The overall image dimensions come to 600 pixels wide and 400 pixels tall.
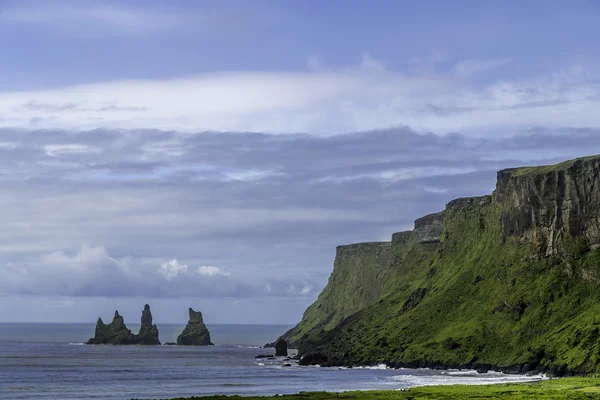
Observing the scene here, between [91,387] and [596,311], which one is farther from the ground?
[596,311]

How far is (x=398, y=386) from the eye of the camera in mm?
157250

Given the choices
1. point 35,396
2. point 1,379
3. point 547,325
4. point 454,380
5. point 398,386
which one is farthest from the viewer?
point 547,325

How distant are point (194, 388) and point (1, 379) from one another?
148ft

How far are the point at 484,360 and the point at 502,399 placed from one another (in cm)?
7807

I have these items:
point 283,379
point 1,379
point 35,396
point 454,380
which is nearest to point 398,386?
point 454,380

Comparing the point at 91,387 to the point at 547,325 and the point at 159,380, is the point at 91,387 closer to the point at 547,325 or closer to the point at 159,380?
the point at 159,380

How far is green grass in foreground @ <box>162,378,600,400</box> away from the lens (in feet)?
406

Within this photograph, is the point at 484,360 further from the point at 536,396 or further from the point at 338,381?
the point at 536,396

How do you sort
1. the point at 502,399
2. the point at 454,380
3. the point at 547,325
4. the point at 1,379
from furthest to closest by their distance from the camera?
the point at 547,325
the point at 1,379
the point at 454,380
the point at 502,399

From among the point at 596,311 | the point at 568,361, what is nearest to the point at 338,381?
the point at 568,361

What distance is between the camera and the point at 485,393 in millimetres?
130500

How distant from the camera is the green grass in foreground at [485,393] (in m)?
124

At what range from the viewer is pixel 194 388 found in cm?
15925

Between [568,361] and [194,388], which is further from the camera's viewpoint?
[568,361]
